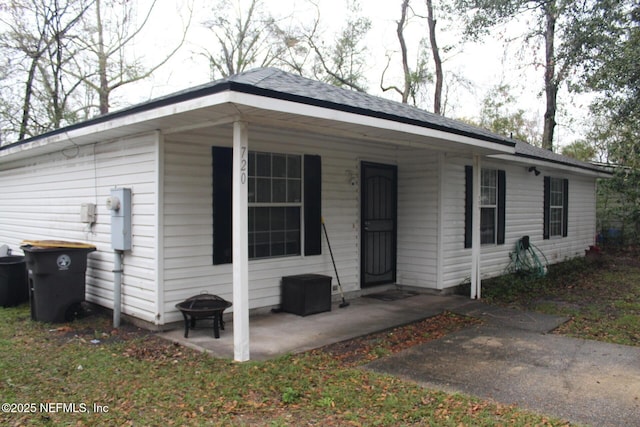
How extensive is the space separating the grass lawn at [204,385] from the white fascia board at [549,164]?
11.6 feet

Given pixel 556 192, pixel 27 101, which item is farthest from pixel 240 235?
pixel 27 101

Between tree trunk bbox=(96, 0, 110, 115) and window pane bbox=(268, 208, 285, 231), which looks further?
tree trunk bbox=(96, 0, 110, 115)

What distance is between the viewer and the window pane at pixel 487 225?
8.82m

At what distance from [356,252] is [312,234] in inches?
41.0

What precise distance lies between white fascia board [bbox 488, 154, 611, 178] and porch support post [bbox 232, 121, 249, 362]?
5150 mm

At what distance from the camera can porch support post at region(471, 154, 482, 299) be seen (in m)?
7.67

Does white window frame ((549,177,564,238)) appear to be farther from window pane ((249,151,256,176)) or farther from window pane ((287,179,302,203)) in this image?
window pane ((249,151,256,176))

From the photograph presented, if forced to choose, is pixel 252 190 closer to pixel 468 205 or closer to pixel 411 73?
pixel 468 205

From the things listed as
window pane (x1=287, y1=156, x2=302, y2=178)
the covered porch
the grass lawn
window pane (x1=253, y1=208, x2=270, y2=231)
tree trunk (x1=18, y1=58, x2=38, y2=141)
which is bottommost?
the grass lawn

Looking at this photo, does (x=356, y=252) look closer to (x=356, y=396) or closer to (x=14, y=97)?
(x=356, y=396)

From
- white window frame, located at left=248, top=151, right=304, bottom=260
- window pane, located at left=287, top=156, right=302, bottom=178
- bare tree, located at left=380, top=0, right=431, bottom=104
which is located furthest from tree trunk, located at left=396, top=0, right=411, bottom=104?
white window frame, located at left=248, top=151, right=304, bottom=260

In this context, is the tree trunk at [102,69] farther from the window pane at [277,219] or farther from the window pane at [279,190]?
the window pane at [277,219]

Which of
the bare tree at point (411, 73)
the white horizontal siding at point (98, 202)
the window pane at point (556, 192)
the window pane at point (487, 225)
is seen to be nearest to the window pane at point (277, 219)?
the white horizontal siding at point (98, 202)

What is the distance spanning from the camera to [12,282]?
708cm
